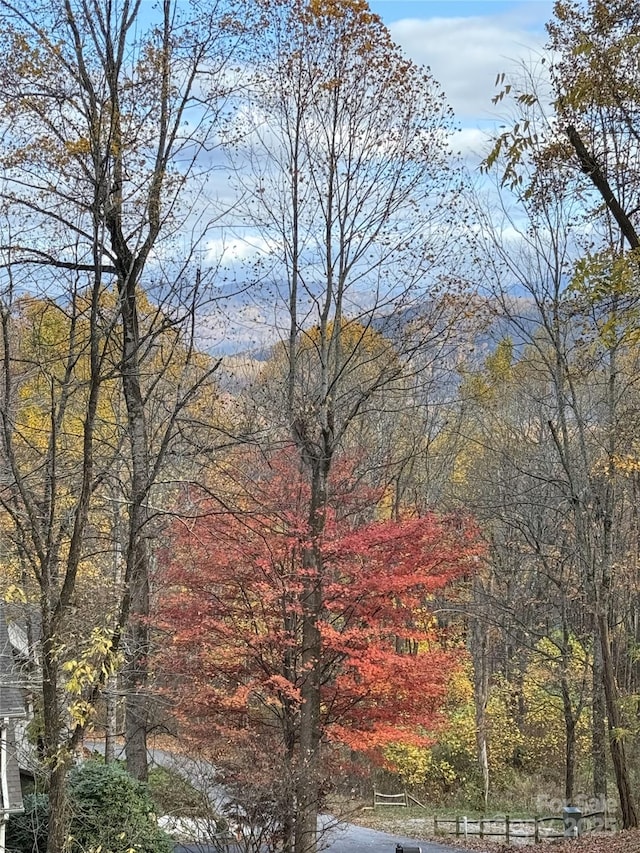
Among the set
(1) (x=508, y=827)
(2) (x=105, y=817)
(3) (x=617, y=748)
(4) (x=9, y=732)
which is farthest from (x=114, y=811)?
(1) (x=508, y=827)

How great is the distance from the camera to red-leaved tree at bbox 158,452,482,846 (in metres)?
10.6

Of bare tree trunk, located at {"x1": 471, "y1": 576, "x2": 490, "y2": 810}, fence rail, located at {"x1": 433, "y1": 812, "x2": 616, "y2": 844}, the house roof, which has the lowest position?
fence rail, located at {"x1": 433, "y1": 812, "x2": 616, "y2": 844}

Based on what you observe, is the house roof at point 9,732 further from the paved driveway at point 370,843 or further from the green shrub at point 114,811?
the paved driveway at point 370,843

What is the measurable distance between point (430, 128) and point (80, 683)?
8.92m

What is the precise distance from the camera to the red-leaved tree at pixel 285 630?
1063cm

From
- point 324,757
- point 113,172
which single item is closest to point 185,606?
point 324,757

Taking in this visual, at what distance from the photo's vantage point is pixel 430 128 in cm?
1116

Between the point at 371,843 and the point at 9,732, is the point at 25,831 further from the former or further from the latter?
the point at 371,843

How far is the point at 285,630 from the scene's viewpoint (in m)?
11.2

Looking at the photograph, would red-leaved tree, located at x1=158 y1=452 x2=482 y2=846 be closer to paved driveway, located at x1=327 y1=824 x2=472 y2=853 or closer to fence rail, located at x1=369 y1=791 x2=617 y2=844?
paved driveway, located at x1=327 y1=824 x2=472 y2=853

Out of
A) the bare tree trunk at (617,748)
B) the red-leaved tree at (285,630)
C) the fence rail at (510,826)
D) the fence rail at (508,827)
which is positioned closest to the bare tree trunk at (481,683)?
the fence rail at (510,826)

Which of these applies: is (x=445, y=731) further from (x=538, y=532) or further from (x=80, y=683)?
(x=80, y=683)

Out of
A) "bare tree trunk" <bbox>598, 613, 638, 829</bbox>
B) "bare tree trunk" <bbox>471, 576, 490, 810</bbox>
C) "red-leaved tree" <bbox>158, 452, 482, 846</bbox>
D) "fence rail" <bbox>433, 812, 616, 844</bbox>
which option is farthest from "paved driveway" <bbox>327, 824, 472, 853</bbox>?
"red-leaved tree" <bbox>158, 452, 482, 846</bbox>

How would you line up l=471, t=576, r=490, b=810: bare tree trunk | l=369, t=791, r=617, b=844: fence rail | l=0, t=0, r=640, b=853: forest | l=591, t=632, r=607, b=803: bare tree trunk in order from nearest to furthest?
l=0, t=0, r=640, b=853: forest → l=591, t=632, r=607, b=803: bare tree trunk → l=369, t=791, r=617, b=844: fence rail → l=471, t=576, r=490, b=810: bare tree trunk
